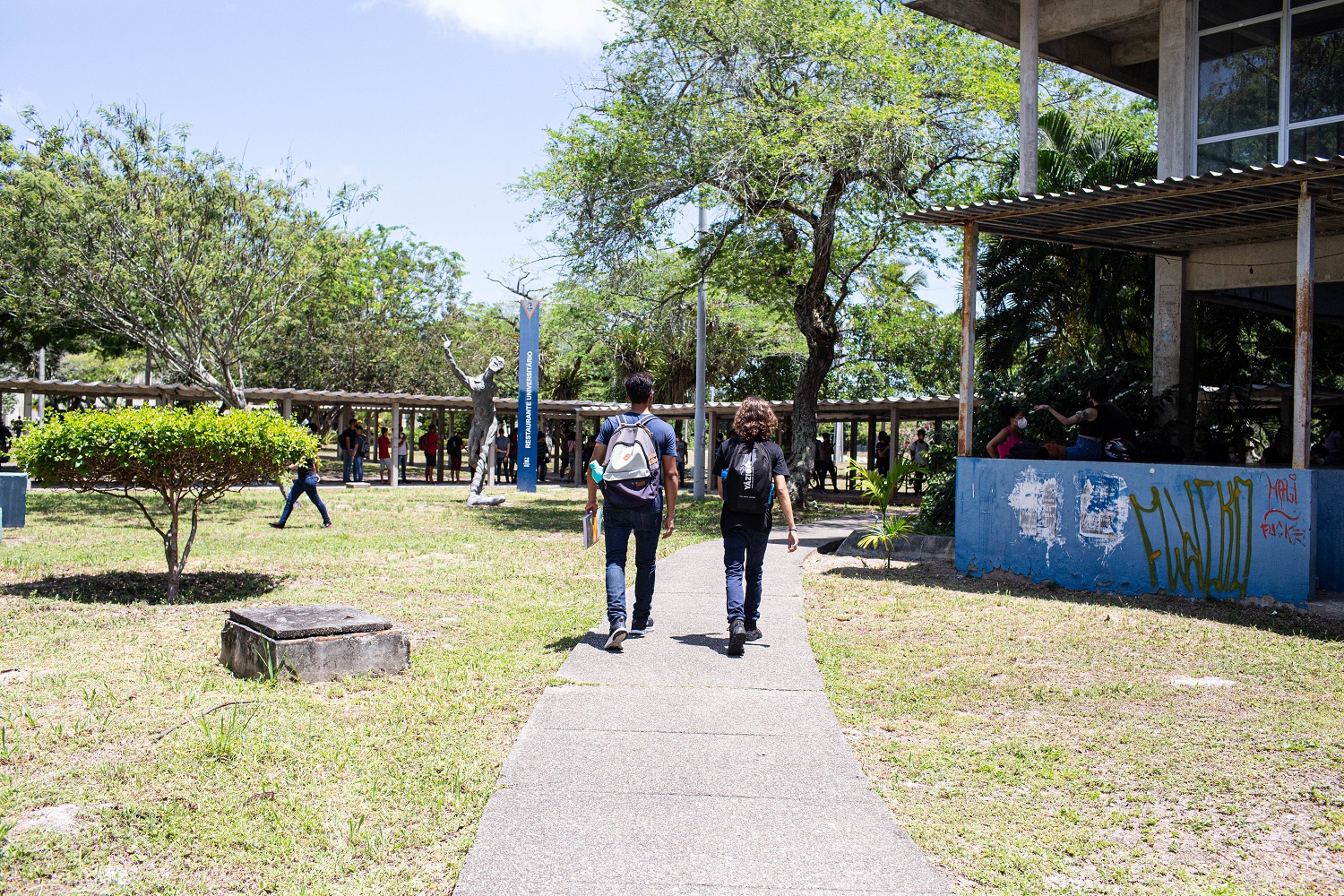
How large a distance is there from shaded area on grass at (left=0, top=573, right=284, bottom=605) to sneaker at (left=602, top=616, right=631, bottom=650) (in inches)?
157

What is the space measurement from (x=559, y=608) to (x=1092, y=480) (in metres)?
5.03

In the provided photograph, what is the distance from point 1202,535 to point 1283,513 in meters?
0.68

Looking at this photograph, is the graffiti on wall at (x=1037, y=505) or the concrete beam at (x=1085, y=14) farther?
the concrete beam at (x=1085, y=14)

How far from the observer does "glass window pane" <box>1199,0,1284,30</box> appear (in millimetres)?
11516

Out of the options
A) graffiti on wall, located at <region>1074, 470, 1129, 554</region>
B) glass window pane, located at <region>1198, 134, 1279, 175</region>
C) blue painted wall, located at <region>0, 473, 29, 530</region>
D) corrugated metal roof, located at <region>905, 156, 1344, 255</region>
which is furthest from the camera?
blue painted wall, located at <region>0, 473, 29, 530</region>

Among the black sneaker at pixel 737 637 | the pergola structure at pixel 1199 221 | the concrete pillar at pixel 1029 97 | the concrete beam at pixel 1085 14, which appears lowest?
the black sneaker at pixel 737 637

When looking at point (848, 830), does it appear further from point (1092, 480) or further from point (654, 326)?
point (654, 326)

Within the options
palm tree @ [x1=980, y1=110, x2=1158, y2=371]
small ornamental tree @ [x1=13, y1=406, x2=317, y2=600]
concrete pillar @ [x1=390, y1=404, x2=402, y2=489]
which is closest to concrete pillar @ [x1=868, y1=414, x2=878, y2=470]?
palm tree @ [x1=980, y1=110, x2=1158, y2=371]

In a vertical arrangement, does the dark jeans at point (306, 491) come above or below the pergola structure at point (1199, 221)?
below

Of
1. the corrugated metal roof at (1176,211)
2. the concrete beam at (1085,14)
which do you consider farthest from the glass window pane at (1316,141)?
the concrete beam at (1085,14)

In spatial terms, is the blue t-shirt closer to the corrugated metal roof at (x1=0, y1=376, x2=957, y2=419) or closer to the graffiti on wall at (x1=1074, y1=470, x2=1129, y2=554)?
the graffiti on wall at (x1=1074, y1=470, x2=1129, y2=554)

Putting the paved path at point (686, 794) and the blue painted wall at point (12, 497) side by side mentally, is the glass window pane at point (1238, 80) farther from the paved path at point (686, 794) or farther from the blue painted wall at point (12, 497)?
the blue painted wall at point (12, 497)

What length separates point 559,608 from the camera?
27.3 feet

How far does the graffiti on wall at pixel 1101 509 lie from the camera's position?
936cm
